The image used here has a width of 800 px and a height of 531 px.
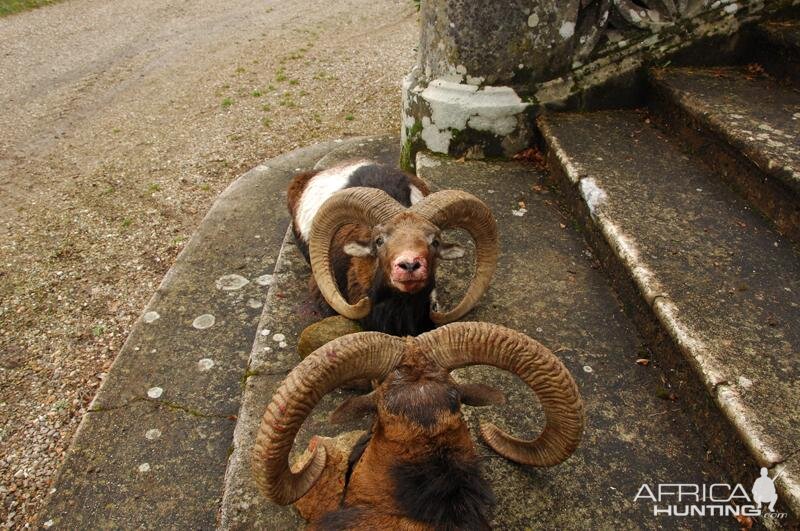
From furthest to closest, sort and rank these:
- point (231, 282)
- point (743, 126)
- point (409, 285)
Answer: point (231, 282), point (743, 126), point (409, 285)

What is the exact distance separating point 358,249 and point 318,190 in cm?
150

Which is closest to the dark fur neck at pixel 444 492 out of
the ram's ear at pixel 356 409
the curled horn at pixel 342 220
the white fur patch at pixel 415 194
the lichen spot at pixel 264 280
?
the ram's ear at pixel 356 409

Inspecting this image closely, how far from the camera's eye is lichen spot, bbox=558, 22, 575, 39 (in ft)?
17.2

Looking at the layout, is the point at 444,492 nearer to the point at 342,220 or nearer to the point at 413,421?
the point at 413,421

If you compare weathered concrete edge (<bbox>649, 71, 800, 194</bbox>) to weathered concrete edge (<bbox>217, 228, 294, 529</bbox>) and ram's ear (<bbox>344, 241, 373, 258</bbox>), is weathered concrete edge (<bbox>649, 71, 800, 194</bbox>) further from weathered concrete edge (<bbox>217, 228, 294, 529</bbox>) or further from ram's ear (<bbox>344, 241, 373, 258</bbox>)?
weathered concrete edge (<bbox>217, 228, 294, 529</bbox>)

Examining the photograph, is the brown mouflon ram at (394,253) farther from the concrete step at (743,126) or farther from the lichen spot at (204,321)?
the concrete step at (743,126)

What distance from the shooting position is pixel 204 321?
16.4 feet

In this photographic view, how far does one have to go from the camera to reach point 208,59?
12.0 meters

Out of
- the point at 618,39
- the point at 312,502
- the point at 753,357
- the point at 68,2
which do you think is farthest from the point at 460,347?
the point at 68,2

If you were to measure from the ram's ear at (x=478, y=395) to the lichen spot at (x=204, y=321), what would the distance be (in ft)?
9.66

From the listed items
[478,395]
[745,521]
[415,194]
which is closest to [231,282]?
[415,194]

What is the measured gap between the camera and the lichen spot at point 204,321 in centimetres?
495

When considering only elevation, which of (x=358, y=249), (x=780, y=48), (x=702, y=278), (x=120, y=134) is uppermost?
(x=780, y=48)

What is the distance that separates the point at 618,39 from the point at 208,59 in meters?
9.27
